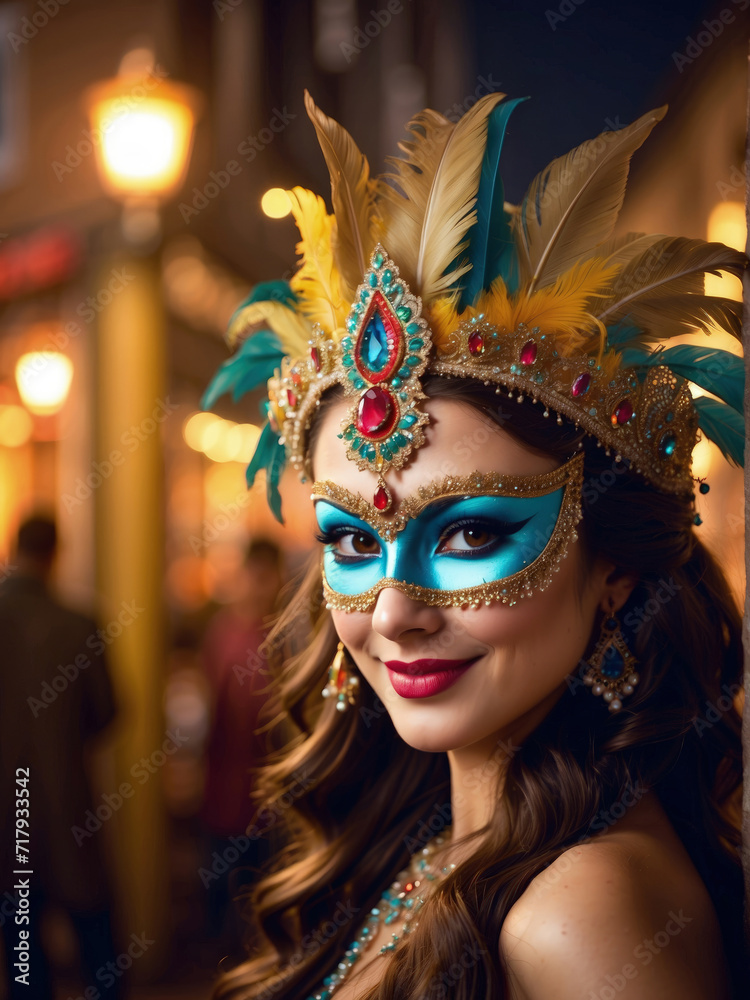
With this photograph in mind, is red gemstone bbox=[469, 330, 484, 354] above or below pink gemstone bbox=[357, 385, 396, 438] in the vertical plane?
above

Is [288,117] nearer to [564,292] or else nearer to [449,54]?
[449,54]

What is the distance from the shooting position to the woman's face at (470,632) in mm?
1257

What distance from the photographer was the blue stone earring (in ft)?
4.44

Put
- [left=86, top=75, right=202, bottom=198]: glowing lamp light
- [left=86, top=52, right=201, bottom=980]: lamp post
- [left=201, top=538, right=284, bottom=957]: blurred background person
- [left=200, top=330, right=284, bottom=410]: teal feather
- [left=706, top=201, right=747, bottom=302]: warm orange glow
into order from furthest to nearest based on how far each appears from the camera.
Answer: [left=86, top=52, right=201, bottom=980]: lamp post < [left=86, top=75, right=202, bottom=198]: glowing lamp light < [left=201, top=538, right=284, bottom=957]: blurred background person < [left=706, top=201, right=747, bottom=302]: warm orange glow < [left=200, top=330, right=284, bottom=410]: teal feather

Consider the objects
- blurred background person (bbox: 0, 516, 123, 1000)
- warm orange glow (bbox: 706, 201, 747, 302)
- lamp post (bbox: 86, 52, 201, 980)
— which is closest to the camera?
blurred background person (bbox: 0, 516, 123, 1000)

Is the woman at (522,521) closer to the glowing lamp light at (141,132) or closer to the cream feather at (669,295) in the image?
the cream feather at (669,295)

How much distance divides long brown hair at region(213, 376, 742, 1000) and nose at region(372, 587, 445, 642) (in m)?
0.29

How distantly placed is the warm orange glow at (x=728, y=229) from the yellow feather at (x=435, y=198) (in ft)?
7.09

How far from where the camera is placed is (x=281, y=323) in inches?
64.2

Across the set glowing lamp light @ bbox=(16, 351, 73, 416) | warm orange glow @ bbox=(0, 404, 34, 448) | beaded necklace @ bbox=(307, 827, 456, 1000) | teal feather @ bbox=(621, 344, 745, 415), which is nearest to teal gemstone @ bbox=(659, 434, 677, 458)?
teal feather @ bbox=(621, 344, 745, 415)

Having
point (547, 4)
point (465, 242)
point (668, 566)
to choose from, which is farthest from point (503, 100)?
point (547, 4)

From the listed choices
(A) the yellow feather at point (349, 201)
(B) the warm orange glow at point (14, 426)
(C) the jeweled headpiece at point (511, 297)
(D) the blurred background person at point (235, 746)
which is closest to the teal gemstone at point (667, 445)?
(C) the jeweled headpiece at point (511, 297)

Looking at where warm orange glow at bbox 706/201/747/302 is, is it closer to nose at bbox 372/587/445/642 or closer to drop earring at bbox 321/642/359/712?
drop earring at bbox 321/642/359/712

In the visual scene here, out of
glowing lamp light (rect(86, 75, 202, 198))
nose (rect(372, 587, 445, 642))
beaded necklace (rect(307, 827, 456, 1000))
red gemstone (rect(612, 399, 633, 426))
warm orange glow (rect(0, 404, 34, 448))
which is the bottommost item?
beaded necklace (rect(307, 827, 456, 1000))
